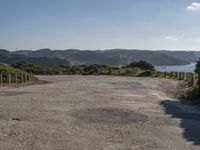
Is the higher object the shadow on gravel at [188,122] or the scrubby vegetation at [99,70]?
the shadow on gravel at [188,122]

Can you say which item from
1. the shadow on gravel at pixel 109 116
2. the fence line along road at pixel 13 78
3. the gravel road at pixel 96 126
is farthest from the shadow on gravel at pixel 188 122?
the fence line along road at pixel 13 78

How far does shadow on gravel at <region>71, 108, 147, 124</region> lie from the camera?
1289 centimetres

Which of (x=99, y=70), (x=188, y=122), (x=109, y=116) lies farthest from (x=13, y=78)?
(x=99, y=70)

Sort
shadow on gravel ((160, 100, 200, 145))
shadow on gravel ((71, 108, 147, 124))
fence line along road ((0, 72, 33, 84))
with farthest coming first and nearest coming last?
1. fence line along road ((0, 72, 33, 84))
2. shadow on gravel ((71, 108, 147, 124))
3. shadow on gravel ((160, 100, 200, 145))

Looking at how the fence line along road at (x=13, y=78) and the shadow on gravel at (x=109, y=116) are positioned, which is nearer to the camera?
the shadow on gravel at (x=109, y=116)

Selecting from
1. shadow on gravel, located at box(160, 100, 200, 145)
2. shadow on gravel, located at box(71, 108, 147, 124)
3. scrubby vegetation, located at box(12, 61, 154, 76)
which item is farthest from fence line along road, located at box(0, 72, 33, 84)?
scrubby vegetation, located at box(12, 61, 154, 76)

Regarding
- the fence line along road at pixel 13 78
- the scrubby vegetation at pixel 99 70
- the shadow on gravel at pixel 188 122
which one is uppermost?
the shadow on gravel at pixel 188 122

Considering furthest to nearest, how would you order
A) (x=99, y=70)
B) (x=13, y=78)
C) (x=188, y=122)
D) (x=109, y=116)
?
(x=99, y=70), (x=13, y=78), (x=109, y=116), (x=188, y=122)

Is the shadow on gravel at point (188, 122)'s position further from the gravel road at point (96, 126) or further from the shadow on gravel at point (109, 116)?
the shadow on gravel at point (109, 116)

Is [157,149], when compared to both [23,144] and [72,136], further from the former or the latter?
[23,144]

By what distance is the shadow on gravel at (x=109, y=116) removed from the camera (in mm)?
12891

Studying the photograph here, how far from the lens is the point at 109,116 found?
13875 millimetres

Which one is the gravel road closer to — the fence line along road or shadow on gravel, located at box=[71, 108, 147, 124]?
shadow on gravel, located at box=[71, 108, 147, 124]

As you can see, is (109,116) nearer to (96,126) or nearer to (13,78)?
(96,126)
